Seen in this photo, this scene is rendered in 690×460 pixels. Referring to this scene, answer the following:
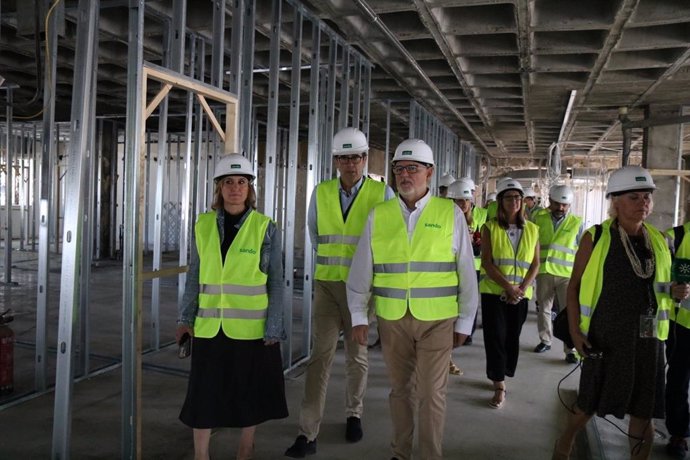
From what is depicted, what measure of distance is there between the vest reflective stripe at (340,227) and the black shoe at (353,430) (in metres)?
0.98

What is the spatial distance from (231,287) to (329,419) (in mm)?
1629

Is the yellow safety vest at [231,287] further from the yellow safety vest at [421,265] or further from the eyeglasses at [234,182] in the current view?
the yellow safety vest at [421,265]

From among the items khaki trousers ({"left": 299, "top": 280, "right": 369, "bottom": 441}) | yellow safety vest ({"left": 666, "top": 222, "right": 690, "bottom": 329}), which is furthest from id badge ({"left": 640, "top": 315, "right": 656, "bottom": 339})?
khaki trousers ({"left": 299, "top": 280, "right": 369, "bottom": 441})

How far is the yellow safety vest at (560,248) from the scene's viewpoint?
561 cm

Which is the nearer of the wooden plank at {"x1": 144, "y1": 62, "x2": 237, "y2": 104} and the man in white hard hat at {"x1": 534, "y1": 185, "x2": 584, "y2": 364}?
the wooden plank at {"x1": 144, "y1": 62, "x2": 237, "y2": 104}

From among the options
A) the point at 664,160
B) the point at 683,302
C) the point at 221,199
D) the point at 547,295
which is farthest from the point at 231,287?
the point at 664,160

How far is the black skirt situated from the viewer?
2.79 meters

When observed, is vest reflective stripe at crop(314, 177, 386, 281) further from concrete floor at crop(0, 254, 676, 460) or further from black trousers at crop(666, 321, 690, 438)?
black trousers at crop(666, 321, 690, 438)

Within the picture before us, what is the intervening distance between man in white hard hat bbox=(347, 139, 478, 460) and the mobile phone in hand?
0.86 meters

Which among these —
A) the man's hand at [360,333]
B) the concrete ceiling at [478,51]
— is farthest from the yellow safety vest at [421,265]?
the concrete ceiling at [478,51]

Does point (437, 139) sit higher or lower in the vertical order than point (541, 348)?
→ higher

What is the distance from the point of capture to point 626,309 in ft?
9.00

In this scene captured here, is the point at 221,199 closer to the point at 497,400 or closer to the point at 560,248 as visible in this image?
the point at 497,400

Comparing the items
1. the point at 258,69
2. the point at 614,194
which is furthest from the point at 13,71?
the point at 614,194
